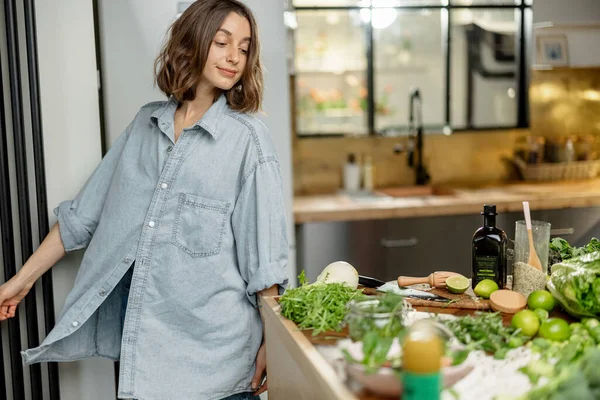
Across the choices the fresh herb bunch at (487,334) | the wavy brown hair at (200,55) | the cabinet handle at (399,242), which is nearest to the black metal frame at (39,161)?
the wavy brown hair at (200,55)

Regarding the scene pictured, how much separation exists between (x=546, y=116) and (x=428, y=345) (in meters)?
3.99

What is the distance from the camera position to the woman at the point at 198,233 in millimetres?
1853

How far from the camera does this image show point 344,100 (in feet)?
13.7

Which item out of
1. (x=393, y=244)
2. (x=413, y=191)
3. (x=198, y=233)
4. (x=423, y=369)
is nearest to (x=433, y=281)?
(x=198, y=233)

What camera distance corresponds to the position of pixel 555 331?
1334mm

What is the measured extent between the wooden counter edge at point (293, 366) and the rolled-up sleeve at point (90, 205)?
0.66 metres

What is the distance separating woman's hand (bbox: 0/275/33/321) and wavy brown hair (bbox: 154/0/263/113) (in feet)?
2.32

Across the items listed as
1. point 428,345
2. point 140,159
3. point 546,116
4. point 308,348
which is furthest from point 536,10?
point 428,345

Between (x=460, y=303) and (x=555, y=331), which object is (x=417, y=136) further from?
(x=555, y=331)

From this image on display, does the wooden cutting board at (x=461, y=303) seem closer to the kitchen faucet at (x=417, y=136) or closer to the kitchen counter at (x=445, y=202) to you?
the kitchen counter at (x=445, y=202)

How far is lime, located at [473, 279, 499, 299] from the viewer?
5.41ft

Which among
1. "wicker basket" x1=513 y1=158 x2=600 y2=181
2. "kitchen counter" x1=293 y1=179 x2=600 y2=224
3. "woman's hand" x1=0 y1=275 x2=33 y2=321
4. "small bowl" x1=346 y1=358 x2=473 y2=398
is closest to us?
"small bowl" x1=346 y1=358 x2=473 y2=398

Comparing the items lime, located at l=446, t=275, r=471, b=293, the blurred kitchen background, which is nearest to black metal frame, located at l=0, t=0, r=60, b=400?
the blurred kitchen background

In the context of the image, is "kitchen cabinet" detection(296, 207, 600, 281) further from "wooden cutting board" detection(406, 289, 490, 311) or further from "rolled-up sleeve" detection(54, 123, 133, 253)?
"wooden cutting board" detection(406, 289, 490, 311)
